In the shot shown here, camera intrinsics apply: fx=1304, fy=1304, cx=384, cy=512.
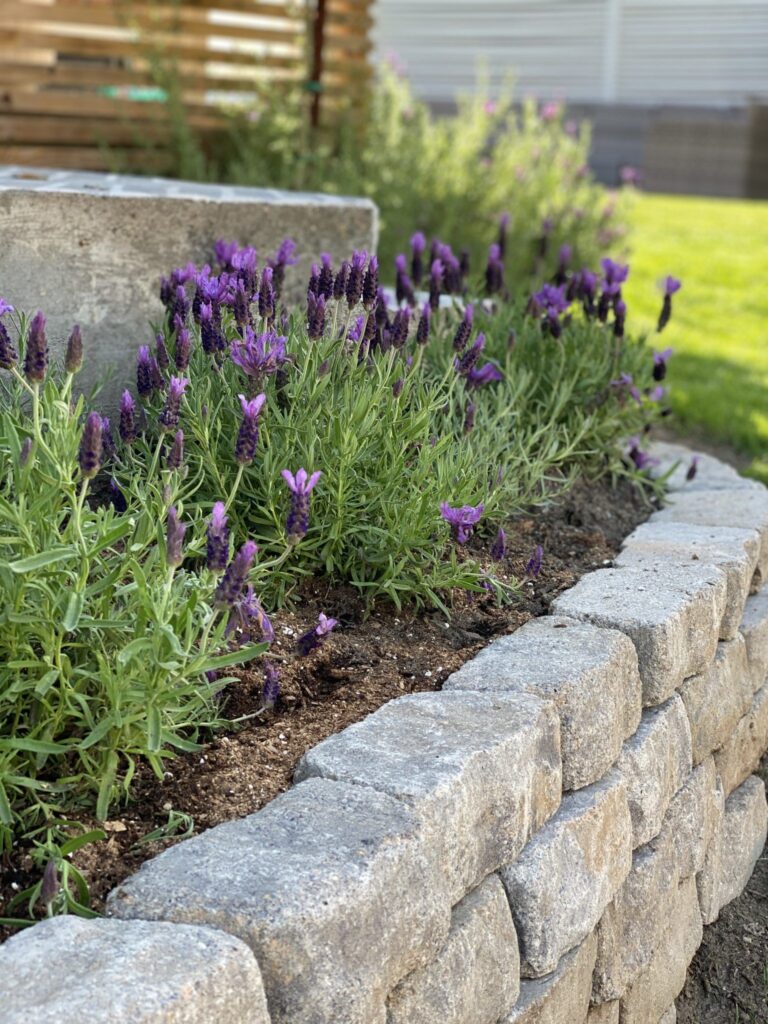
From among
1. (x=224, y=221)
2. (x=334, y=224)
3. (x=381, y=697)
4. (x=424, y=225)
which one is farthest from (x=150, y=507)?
(x=424, y=225)

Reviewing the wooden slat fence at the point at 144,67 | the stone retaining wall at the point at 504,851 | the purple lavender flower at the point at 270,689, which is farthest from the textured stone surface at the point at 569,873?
the wooden slat fence at the point at 144,67

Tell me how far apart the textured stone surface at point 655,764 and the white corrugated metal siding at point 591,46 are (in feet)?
46.4

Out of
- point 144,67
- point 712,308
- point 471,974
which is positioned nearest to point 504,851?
point 471,974

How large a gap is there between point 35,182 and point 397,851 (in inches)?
106

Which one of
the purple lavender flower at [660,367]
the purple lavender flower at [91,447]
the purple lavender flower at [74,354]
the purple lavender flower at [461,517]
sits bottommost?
the purple lavender flower at [461,517]

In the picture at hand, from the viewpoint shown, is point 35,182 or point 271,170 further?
point 271,170

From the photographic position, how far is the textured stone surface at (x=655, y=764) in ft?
9.84

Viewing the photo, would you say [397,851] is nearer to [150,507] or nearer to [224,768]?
[224,768]

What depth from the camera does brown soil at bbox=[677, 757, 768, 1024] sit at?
334 centimetres

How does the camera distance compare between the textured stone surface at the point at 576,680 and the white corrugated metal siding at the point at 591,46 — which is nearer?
the textured stone surface at the point at 576,680

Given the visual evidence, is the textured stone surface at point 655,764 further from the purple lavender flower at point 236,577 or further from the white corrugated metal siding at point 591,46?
the white corrugated metal siding at point 591,46

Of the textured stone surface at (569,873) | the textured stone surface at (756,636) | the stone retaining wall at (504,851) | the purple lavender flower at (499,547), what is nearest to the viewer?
the stone retaining wall at (504,851)

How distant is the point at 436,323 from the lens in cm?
423

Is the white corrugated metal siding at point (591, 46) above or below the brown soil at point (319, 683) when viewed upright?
above
